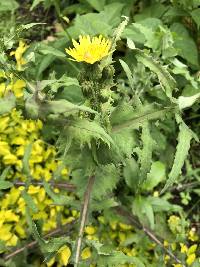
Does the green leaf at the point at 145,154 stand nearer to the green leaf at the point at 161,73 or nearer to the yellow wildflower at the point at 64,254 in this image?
the green leaf at the point at 161,73

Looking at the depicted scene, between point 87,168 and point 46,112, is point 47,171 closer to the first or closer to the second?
point 87,168

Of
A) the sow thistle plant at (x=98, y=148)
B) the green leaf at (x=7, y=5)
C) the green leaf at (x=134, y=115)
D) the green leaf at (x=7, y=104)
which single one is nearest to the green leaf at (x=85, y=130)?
the sow thistle plant at (x=98, y=148)

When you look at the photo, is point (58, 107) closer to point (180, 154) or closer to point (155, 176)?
point (180, 154)

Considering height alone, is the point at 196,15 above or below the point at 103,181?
above

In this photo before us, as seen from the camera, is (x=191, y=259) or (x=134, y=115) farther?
(x=191, y=259)

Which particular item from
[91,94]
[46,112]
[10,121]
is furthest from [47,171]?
[46,112]

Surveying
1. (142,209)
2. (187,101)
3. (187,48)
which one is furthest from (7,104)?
(187,48)

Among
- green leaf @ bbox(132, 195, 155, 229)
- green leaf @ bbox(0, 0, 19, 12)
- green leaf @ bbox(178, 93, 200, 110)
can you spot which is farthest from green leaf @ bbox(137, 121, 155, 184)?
green leaf @ bbox(0, 0, 19, 12)

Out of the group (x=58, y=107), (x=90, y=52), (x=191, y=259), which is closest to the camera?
(x=58, y=107)
